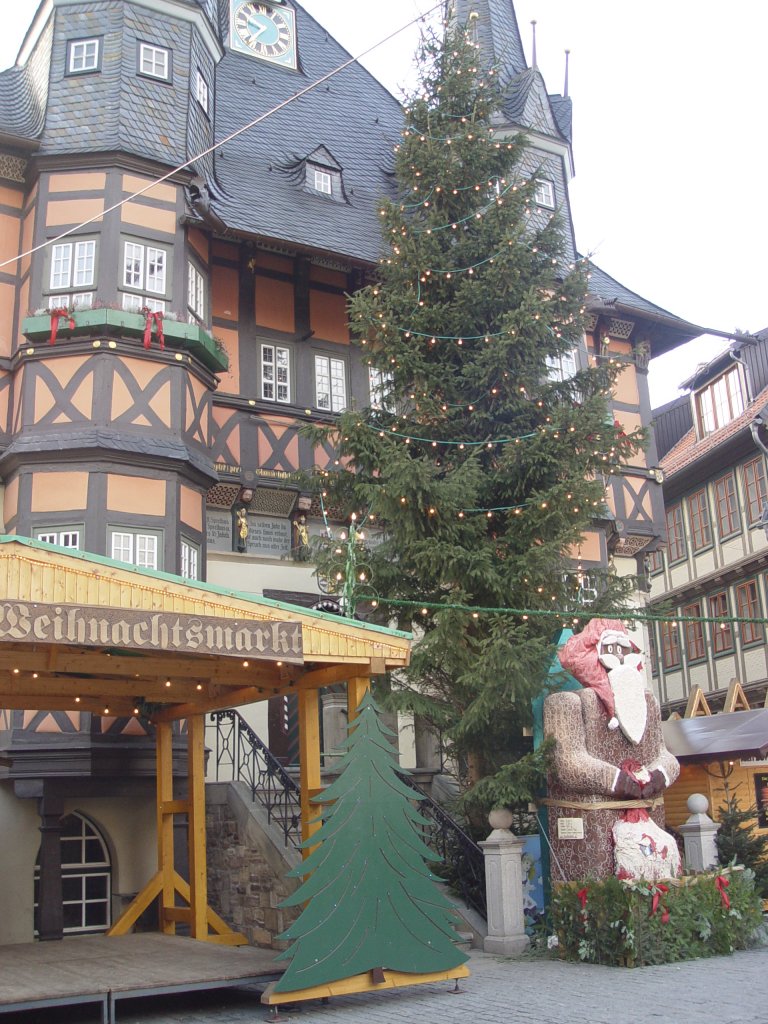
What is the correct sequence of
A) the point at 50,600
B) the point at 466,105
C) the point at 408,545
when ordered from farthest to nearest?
the point at 466,105 < the point at 408,545 < the point at 50,600

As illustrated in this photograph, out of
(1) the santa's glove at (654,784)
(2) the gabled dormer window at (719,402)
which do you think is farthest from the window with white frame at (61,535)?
(2) the gabled dormer window at (719,402)

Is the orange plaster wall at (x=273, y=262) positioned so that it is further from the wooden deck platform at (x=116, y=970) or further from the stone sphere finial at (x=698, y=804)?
the wooden deck platform at (x=116, y=970)

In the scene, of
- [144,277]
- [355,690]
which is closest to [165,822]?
[355,690]

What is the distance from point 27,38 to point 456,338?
10.2m

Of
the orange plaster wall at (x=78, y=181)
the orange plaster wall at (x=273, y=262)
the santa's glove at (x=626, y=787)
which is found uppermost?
the orange plaster wall at (x=78, y=181)

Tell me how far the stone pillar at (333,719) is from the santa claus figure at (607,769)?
7098mm

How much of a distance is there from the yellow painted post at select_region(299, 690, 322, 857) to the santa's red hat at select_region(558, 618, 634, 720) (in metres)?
3.17

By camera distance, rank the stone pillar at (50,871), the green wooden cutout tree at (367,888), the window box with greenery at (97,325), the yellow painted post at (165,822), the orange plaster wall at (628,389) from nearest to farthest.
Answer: the green wooden cutout tree at (367,888), the yellow painted post at (165,822), the stone pillar at (50,871), the window box with greenery at (97,325), the orange plaster wall at (628,389)

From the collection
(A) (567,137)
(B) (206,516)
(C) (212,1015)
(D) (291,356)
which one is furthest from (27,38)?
(C) (212,1015)

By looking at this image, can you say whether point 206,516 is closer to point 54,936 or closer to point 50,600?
point 54,936

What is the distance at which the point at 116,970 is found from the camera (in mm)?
10789

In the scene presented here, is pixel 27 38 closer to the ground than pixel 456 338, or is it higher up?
higher up

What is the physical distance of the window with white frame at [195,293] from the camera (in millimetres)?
18141

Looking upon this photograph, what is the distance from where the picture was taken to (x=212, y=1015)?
10453 millimetres
